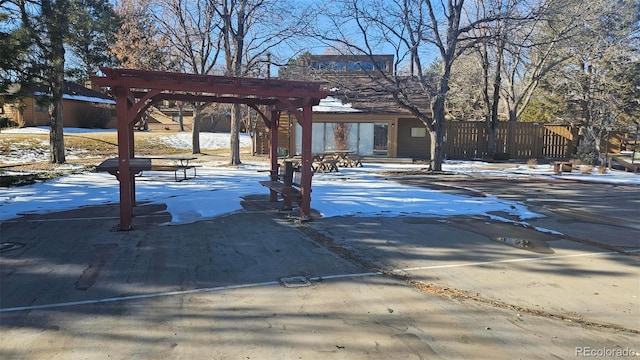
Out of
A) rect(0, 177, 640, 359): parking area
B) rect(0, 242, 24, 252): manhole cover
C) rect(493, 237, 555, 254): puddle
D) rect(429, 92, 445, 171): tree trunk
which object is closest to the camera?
rect(0, 177, 640, 359): parking area

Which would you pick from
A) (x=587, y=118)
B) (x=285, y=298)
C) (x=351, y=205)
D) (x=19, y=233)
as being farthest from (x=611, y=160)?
(x=19, y=233)

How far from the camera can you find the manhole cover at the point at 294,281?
4891mm

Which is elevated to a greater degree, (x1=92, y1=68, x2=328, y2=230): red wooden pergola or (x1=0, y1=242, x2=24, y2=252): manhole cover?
(x1=92, y1=68, x2=328, y2=230): red wooden pergola

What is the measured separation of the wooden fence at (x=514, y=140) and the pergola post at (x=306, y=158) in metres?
19.9

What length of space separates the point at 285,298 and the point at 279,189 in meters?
4.63

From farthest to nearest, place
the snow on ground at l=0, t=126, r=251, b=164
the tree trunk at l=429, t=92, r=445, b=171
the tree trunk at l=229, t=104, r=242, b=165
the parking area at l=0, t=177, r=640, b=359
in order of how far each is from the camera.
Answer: the snow on ground at l=0, t=126, r=251, b=164
the tree trunk at l=229, t=104, r=242, b=165
the tree trunk at l=429, t=92, r=445, b=171
the parking area at l=0, t=177, r=640, b=359

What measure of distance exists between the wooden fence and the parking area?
757 inches

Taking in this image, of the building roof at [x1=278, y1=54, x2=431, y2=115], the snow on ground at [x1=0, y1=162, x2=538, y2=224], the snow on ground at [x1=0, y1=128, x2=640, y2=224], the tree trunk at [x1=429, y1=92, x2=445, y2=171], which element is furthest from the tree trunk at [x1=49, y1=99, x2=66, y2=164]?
the tree trunk at [x1=429, y1=92, x2=445, y2=171]

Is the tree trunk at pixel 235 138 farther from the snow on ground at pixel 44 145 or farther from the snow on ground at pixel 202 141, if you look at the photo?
the snow on ground at pixel 202 141

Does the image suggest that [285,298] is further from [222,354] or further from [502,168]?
[502,168]

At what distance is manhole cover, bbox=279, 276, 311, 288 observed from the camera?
4891mm

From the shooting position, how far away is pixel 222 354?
333cm

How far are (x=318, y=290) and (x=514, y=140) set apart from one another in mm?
25935

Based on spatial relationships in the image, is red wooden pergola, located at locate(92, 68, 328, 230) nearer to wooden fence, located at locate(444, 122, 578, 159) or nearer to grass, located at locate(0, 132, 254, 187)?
grass, located at locate(0, 132, 254, 187)
